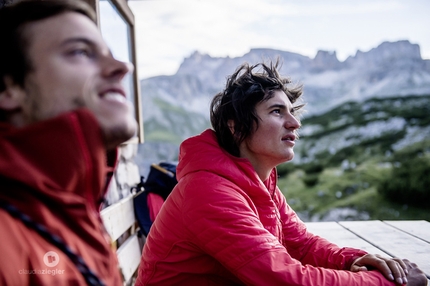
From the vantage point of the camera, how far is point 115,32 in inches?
98.1

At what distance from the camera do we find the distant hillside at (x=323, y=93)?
1176cm

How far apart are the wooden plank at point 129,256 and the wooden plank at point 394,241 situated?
1388mm

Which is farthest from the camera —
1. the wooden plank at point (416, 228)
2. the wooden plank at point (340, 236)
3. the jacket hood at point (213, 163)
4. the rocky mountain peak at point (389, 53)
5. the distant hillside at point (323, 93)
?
the rocky mountain peak at point (389, 53)

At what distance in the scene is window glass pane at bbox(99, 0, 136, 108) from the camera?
2.15 meters

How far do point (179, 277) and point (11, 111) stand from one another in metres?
0.94

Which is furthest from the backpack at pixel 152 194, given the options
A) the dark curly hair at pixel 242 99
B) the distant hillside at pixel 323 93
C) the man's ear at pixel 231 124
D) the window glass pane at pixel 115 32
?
the distant hillside at pixel 323 93

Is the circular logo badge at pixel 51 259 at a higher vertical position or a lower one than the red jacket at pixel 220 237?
higher

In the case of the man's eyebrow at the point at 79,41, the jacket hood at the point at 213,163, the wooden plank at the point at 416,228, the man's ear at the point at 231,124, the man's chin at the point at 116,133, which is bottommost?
the wooden plank at the point at 416,228

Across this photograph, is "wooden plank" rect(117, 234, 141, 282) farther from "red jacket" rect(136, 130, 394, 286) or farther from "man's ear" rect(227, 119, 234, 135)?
"man's ear" rect(227, 119, 234, 135)

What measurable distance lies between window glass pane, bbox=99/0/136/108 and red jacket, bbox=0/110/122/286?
138 centimetres

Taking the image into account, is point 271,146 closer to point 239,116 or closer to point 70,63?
point 239,116

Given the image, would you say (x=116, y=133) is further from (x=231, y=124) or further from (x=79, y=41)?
(x=231, y=124)

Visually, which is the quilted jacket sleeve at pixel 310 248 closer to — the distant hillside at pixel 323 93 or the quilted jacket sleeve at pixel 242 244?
the quilted jacket sleeve at pixel 242 244

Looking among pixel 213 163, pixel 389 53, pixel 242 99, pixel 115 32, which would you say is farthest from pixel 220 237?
pixel 389 53
